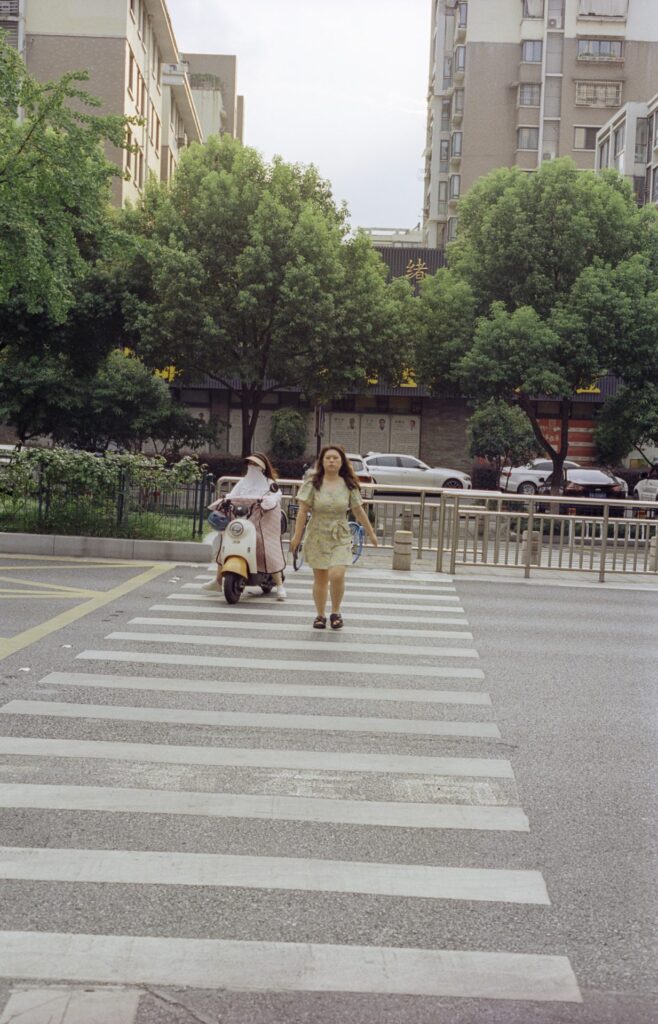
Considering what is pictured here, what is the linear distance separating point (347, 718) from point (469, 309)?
29.4 m

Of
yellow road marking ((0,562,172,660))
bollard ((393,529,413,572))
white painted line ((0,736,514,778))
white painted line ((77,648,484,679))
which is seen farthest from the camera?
bollard ((393,529,413,572))

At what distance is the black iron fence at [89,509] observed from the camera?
17266 mm

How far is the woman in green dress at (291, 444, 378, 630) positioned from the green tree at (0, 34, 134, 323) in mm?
8935

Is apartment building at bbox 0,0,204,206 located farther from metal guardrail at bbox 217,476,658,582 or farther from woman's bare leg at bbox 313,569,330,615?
woman's bare leg at bbox 313,569,330,615

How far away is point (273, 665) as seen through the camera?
360 inches

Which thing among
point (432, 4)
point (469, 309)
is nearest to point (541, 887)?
point (469, 309)

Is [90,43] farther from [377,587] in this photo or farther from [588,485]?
[377,587]

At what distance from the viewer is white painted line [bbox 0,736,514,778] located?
20.5 feet

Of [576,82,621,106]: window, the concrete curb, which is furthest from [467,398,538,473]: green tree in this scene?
[576,82,621,106]: window

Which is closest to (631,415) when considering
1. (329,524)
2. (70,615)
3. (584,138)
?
(329,524)

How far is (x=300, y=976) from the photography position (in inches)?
145

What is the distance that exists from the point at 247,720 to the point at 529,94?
66.2 metres

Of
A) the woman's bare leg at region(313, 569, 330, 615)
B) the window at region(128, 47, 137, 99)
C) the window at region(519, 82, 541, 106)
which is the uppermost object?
the window at region(519, 82, 541, 106)

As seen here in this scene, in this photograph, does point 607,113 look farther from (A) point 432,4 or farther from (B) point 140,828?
(B) point 140,828
